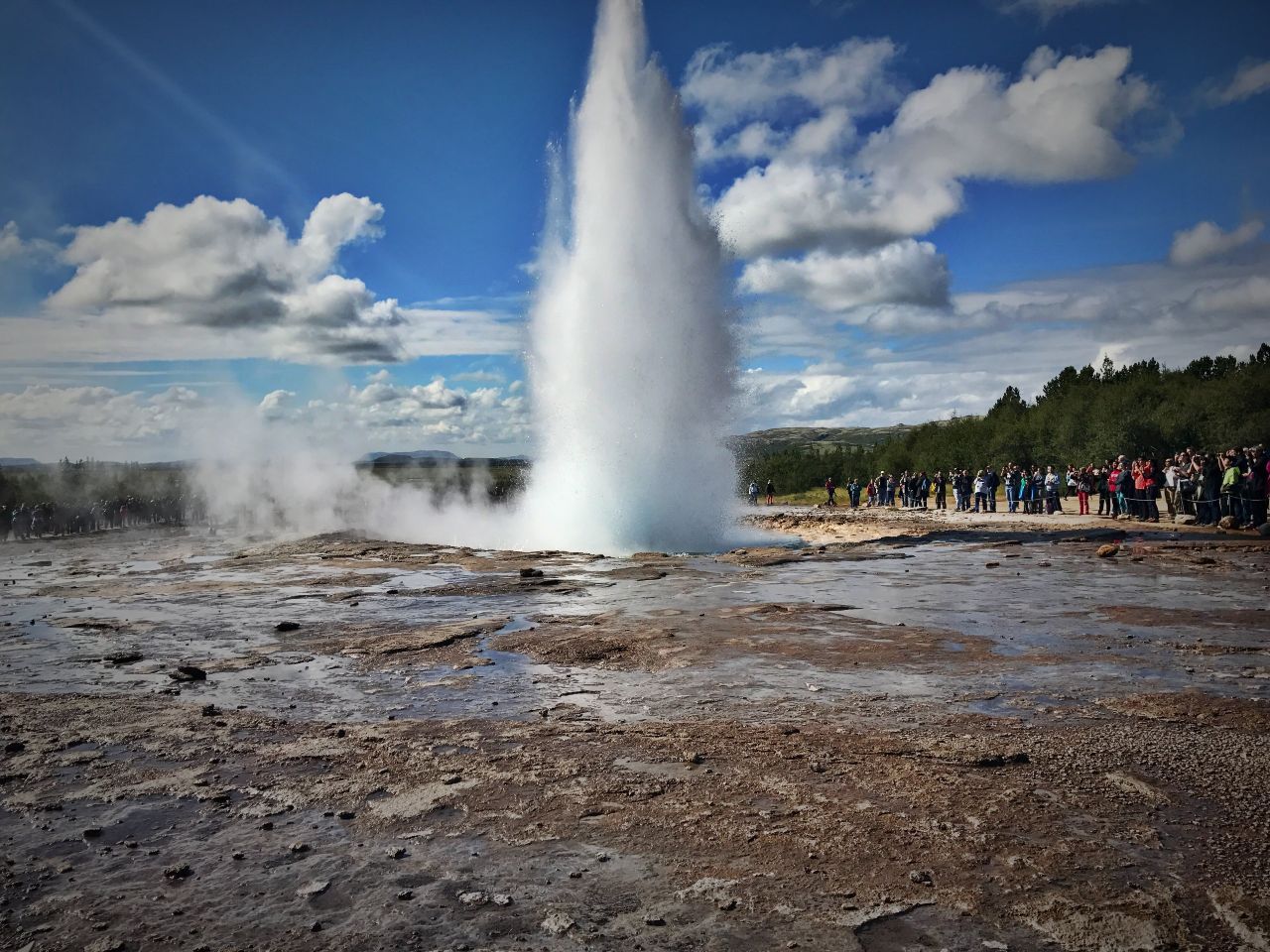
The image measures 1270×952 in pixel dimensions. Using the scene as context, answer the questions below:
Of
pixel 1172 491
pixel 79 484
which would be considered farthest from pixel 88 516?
pixel 1172 491

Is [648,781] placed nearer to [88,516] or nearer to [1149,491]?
[1149,491]

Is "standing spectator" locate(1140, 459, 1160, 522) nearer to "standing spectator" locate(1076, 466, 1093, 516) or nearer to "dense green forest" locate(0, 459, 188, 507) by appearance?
"standing spectator" locate(1076, 466, 1093, 516)

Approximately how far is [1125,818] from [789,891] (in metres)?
1.81

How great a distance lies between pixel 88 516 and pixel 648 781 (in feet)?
171

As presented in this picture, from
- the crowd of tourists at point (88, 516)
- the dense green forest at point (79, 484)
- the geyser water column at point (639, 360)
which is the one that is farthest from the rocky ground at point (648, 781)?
the dense green forest at point (79, 484)

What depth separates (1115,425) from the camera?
5088 centimetres

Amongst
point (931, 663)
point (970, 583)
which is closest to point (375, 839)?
point (931, 663)

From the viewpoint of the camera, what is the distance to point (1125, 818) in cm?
392

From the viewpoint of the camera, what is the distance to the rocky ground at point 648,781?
10.4 feet

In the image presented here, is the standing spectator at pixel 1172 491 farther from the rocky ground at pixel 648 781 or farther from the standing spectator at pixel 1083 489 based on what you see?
the rocky ground at pixel 648 781

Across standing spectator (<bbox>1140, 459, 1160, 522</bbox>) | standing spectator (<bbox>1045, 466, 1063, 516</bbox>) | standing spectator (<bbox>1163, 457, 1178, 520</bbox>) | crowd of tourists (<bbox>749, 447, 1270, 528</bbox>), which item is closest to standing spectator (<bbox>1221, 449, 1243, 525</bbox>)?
crowd of tourists (<bbox>749, 447, 1270, 528</bbox>)

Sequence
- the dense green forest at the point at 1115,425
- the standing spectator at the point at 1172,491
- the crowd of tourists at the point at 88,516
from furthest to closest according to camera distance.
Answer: the dense green forest at the point at 1115,425
the crowd of tourists at the point at 88,516
the standing spectator at the point at 1172,491

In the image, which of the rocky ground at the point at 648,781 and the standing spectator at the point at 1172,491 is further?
the standing spectator at the point at 1172,491

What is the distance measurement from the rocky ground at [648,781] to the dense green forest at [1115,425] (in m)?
18.4
